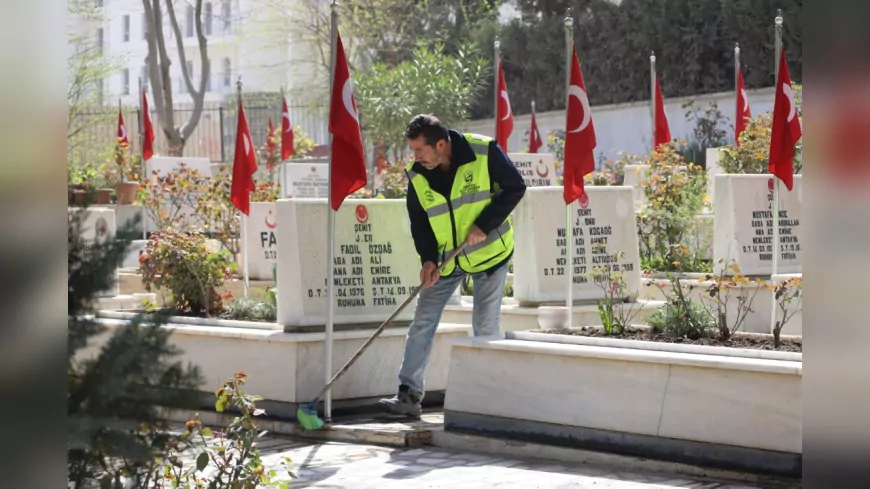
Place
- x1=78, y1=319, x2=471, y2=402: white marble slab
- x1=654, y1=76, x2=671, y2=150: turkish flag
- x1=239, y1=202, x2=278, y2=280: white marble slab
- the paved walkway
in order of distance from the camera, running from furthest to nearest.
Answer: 1. x1=654, y1=76, x2=671, y2=150: turkish flag
2. x1=239, y1=202, x2=278, y2=280: white marble slab
3. x1=78, y1=319, x2=471, y2=402: white marble slab
4. the paved walkway

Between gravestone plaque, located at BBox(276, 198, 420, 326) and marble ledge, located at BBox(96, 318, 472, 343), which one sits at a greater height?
gravestone plaque, located at BBox(276, 198, 420, 326)

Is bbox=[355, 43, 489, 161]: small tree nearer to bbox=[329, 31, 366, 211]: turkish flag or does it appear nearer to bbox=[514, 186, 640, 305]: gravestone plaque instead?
bbox=[514, 186, 640, 305]: gravestone plaque

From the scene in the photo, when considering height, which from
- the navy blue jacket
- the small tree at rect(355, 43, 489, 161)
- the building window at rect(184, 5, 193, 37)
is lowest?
the navy blue jacket

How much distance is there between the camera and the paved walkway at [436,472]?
21.3 ft

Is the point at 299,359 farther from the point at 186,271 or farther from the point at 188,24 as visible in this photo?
the point at 188,24

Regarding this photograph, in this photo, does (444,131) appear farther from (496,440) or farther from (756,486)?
(756,486)

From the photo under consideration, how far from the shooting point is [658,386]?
22.8 feet

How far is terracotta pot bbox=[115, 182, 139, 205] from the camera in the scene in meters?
24.7

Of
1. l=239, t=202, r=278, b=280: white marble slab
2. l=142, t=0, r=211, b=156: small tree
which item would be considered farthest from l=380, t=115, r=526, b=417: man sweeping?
l=142, t=0, r=211, b=156: small tree

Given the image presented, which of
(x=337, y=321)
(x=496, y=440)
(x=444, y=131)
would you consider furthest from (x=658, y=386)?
(x=337, y=321)

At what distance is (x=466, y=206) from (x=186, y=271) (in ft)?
10.7

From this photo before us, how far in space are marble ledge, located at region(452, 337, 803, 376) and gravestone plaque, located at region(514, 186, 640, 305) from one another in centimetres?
275

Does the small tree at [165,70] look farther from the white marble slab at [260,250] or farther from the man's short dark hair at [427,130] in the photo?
the man's short dark hair at [427,130]
